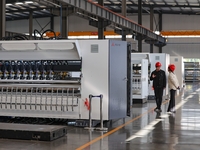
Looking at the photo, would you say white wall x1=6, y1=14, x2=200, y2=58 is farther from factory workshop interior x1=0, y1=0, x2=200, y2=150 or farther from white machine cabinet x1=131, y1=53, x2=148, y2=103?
factory workshop interior x1=0, y1=0, x2=200, y2=150

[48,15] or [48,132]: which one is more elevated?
[48,15]

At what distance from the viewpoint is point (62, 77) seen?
11141 mm

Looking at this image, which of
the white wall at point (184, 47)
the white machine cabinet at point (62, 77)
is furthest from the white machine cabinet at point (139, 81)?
the white wall at point (184, 47)

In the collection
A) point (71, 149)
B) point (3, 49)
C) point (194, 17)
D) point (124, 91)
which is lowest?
point (71, 149)

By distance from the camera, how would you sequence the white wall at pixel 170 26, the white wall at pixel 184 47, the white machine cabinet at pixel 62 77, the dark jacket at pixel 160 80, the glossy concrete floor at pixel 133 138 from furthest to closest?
the white wall at pixel 184 47 < the white wall at pixel 170 26 < the dark jacket at pixel 160 80 < the white machine cabinet at pixel 62 77 < the glossy concrete floor at pixel 133 138

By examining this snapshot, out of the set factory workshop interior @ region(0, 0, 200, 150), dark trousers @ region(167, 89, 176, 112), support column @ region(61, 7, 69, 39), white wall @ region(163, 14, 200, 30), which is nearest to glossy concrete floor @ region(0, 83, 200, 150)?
factory workshop interior @ region(0, 0, 200, 150)

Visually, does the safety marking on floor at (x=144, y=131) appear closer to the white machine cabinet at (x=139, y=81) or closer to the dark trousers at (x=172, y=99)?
the dark trousers at (x=172, y=99)

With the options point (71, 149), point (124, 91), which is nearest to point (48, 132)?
point (71, 149)

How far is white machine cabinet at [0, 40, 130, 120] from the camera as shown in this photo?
10594 mm

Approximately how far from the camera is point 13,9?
3928 cm

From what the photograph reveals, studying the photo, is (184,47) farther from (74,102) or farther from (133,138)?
(133,138)

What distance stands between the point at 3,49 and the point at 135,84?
8.95 meters

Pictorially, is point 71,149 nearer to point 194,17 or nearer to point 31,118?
point 31,118

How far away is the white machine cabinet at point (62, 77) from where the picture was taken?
10.6 metres
